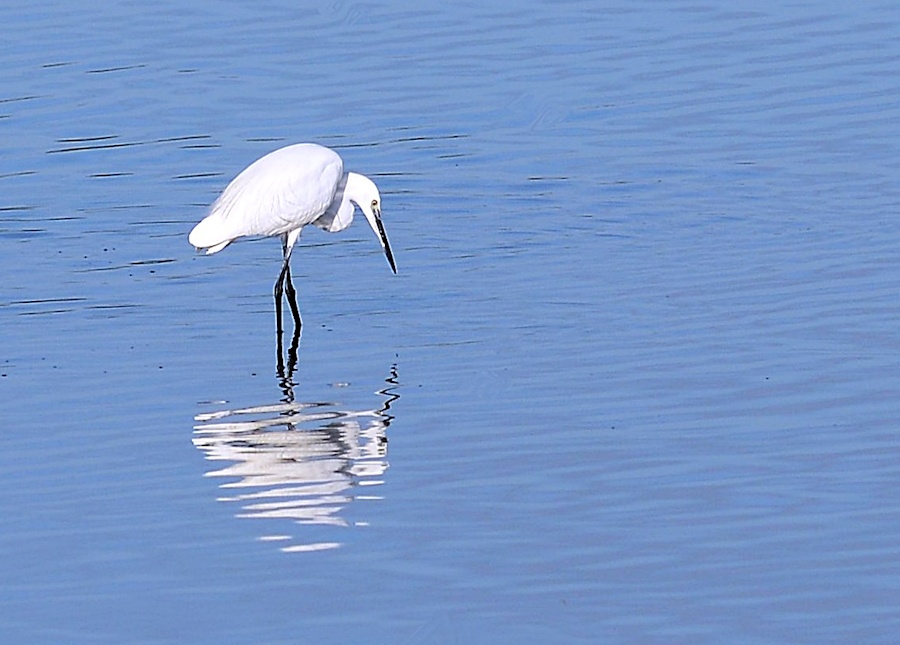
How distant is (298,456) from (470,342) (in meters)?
2.12

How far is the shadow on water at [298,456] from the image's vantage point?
7.82m

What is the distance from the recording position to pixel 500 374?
9.85 metres

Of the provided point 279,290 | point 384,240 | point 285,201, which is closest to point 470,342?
point 279,290

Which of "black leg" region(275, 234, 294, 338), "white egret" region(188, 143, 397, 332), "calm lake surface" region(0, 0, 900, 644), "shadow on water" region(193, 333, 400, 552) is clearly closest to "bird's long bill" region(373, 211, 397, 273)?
"white egret" region(188, 143, 397, 332)

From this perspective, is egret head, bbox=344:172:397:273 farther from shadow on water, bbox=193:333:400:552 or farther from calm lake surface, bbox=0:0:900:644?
shadow on water, bbox=193:333:400:552

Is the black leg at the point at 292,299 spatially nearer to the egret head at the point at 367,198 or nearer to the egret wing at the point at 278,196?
the egret wing at the point at 278,196

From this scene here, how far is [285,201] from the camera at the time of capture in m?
11.9

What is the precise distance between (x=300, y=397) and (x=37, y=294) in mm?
2914

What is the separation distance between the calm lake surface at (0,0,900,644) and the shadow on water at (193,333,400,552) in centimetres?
2

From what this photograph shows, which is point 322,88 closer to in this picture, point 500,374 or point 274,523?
point 500,374

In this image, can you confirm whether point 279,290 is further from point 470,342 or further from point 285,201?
point 470,342

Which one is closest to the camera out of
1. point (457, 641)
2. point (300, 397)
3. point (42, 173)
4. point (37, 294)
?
point (457, 641)

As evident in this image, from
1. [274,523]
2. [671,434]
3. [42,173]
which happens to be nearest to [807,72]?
[42,173]

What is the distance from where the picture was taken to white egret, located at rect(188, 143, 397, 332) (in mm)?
11719
